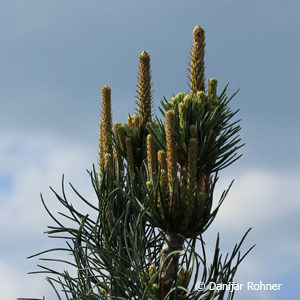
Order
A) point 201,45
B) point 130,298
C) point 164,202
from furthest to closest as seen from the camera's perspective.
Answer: point 201,45 < point 130,298 < point 164,202

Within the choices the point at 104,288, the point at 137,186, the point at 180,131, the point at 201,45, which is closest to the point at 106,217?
the point at 137,186

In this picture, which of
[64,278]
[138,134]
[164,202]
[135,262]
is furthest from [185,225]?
[64,278]

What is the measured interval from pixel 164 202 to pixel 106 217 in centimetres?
80

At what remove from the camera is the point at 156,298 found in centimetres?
396

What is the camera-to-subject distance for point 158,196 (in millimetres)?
3807

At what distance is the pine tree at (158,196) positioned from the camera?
12.4 feet

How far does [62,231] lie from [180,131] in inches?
59.7

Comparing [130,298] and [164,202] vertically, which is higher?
[164,202]

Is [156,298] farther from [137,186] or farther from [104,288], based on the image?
[137,186]

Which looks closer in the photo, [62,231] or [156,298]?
[156,298]

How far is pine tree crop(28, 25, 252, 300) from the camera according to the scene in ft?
12.4

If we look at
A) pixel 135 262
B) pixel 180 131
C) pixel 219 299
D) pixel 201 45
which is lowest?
pixel 219 299

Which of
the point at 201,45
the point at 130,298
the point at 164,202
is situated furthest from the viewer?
the point at 201,45

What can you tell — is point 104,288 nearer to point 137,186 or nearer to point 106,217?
point 106,217
